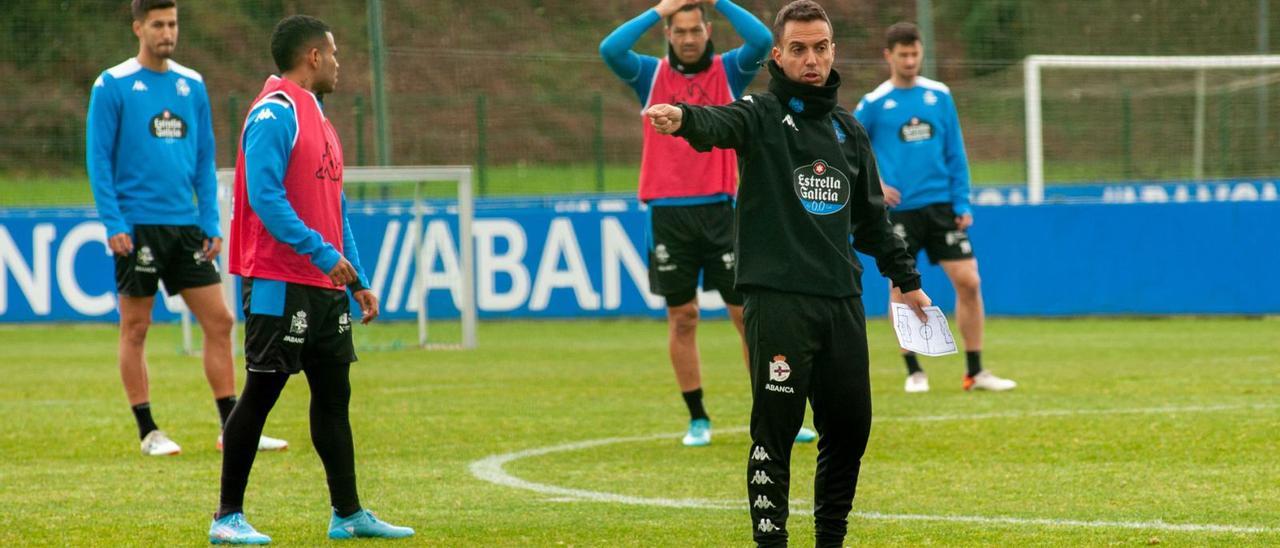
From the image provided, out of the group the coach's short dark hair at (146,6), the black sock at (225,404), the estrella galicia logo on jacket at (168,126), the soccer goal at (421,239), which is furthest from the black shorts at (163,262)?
the soccer goal at (421,239)

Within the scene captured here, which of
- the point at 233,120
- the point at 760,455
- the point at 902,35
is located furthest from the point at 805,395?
the point at 233,120

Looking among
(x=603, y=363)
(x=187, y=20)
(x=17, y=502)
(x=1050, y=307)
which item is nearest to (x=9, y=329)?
(x=187, y=20)

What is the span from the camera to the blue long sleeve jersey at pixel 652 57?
8.21 metres

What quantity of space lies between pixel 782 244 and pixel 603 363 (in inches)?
341

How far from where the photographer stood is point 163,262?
8.84 metres

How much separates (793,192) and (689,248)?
3552 mm

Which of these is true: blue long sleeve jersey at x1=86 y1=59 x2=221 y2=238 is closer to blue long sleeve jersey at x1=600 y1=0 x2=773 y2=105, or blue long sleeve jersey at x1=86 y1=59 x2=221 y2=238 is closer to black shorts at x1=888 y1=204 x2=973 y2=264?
blue long sleeve jersey at x1=600 y1=0 x2=773 y2=105

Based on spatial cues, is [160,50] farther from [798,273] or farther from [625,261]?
[625,261]

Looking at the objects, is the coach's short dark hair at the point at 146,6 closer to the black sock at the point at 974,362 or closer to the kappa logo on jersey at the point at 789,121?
the kappa logo on jersey at the point at 789,121

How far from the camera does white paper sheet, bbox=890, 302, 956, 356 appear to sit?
5.58m

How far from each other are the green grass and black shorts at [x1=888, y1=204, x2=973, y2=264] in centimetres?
94

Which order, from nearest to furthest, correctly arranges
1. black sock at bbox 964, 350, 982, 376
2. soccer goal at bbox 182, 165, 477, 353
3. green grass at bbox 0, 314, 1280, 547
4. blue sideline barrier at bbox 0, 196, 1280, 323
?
1. green grass at bbox 0, 314, 1280, 547
2. black sock at bbox 964, 350, 982, 376
3. soccer goal at bbox 182, 165, 477, 353
4. blue sideline barrier at bbox 0, 196, 1280, 323

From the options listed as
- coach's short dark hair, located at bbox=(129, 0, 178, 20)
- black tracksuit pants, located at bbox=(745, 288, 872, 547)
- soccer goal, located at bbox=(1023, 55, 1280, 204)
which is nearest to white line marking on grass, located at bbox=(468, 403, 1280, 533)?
black tracksuit pants, located at bbox=(745, 288, 872, 547)

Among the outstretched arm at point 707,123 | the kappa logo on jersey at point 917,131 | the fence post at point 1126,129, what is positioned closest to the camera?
the outstretched arm at point 707,123
